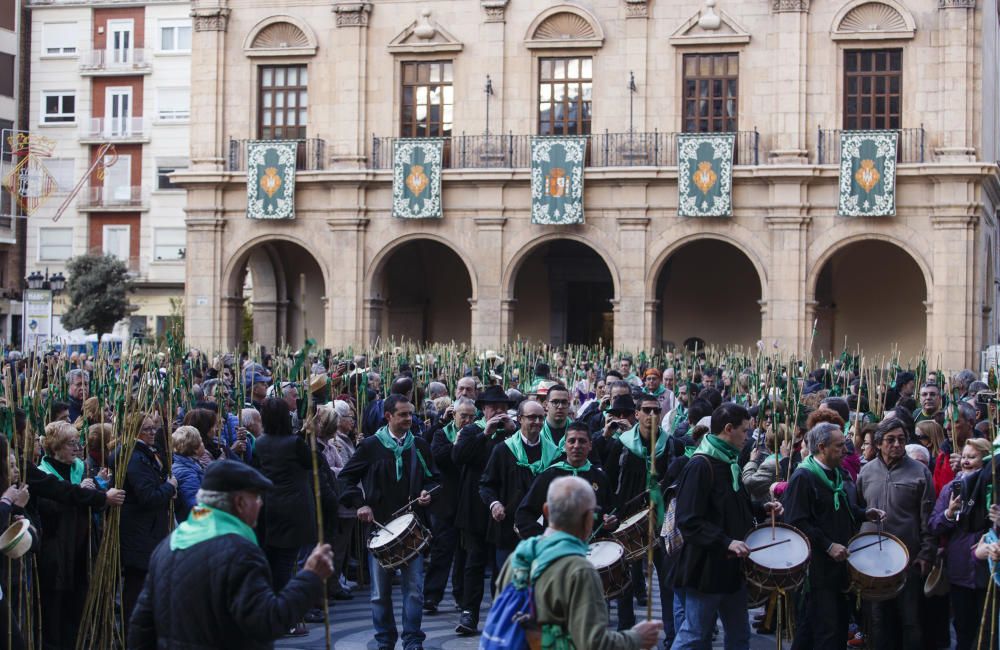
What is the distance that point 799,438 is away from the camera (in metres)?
12.6

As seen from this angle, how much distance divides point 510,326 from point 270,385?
1699cm

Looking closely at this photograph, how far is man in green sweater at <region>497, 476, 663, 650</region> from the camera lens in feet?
19.3

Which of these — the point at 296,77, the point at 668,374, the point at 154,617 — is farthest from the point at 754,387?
the point at 296,77

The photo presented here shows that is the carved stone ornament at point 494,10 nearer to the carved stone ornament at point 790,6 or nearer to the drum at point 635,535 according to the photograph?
the carved stone ornament at point 790,6

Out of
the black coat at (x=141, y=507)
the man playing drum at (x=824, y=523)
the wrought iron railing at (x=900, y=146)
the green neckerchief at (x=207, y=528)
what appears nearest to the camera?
the green neckerchief at (x=207, y=528)

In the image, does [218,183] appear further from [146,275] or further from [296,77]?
[146,275]

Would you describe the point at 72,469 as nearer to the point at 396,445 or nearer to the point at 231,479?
the point at 396,445

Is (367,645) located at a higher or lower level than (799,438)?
lower

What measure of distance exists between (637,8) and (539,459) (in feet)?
78.6

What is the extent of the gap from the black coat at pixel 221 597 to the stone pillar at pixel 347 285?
28.3 meters

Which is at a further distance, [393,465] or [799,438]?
[799,438]

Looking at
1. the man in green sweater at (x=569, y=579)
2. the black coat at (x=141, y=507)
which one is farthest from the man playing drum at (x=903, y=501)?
the black coat at (x=141, y=507)

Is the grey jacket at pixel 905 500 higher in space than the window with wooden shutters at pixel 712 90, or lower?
lower

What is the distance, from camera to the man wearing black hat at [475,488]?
11961mm
